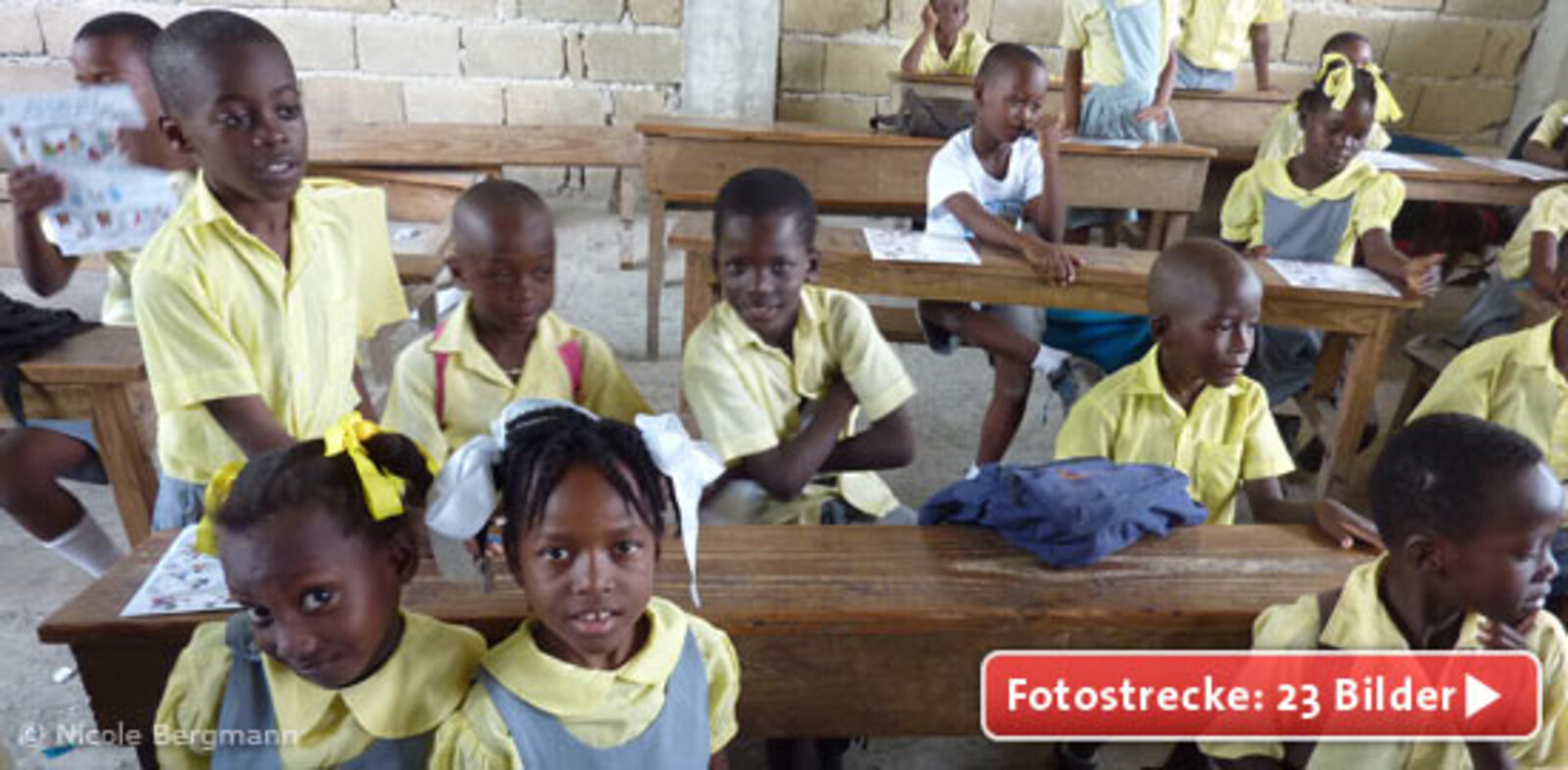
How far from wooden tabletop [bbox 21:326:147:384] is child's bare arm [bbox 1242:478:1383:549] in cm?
209

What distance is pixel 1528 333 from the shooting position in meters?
1.97

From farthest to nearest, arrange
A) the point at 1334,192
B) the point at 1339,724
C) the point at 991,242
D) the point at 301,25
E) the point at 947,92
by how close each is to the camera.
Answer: the point at 301,25 → the point at 947,92 → the point at 1334,192 → the point at 991,242 → the point at 1339,724

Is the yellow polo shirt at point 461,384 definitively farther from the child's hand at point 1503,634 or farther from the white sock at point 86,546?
the child's hand at point 1503,634

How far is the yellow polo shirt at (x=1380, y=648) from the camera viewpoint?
119 centimetres

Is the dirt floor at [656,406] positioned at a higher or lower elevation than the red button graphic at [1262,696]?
lower

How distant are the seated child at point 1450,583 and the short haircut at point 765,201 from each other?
0.96 metres

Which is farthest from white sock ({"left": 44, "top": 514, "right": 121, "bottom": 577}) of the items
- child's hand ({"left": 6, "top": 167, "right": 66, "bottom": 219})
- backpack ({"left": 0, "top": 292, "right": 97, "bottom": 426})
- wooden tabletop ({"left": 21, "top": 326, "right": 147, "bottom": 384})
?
child's hand ({"left": 6, "top": 167, "right": 66, "bottom": 219})

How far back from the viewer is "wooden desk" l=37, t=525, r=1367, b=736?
1339 mm

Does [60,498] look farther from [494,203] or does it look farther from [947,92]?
[947,92]

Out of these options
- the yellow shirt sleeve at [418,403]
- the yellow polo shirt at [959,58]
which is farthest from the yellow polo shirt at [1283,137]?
the yellow shirt sleeve at [418,403]

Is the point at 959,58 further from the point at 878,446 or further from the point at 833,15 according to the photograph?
the point at 878,446

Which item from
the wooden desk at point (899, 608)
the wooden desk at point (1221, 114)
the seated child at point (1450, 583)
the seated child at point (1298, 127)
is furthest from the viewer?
the wooden desk at point (1221, 114)

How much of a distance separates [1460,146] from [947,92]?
3.99 m

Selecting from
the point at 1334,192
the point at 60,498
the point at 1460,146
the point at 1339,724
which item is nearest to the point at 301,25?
the point at 60,498
